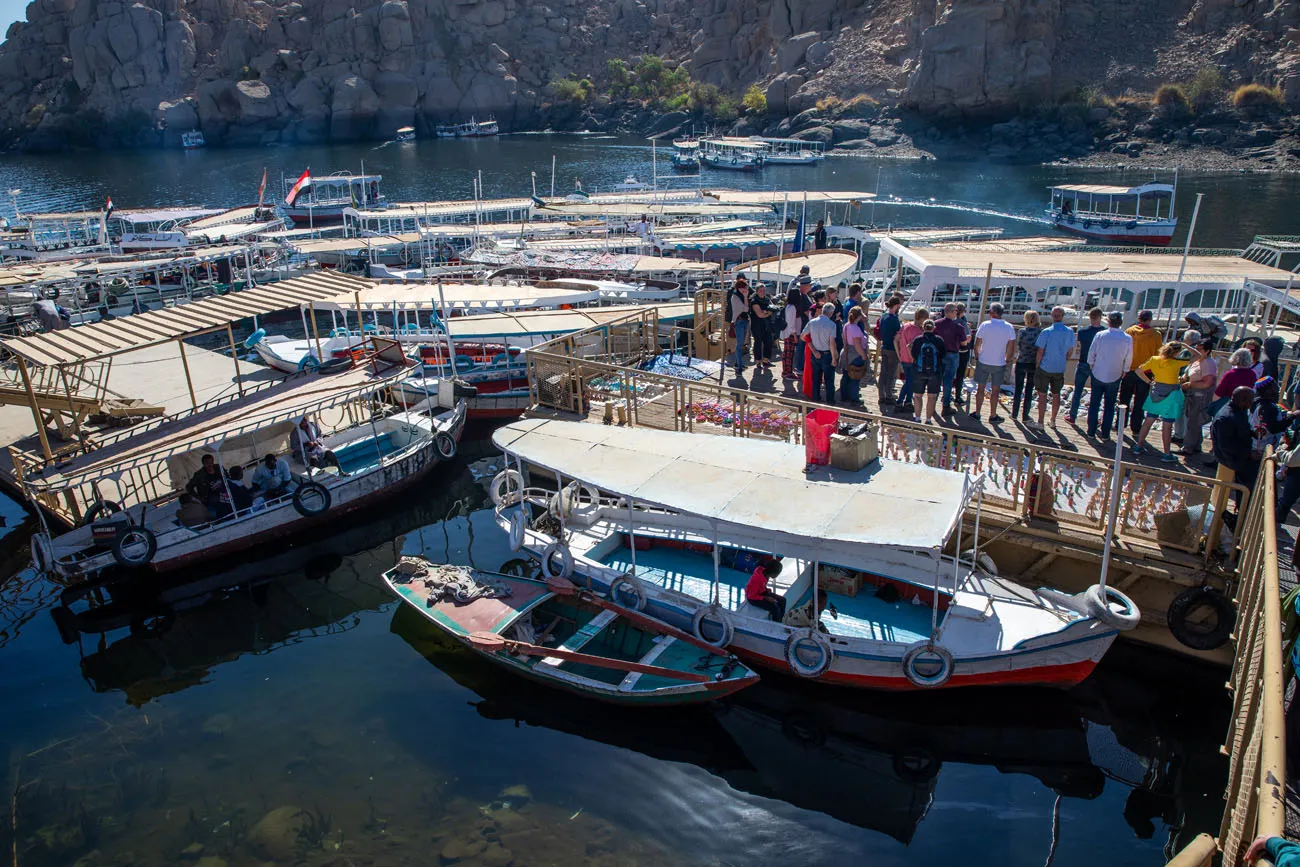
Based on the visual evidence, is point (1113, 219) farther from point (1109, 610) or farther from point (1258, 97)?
point (1258, 97)

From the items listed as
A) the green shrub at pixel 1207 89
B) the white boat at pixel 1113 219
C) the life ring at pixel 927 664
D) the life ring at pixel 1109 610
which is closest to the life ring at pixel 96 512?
the life ring at pixel 927 664

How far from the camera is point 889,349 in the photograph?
1698cm

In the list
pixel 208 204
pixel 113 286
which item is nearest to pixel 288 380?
pixel 113 286

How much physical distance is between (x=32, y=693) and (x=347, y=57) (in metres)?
133

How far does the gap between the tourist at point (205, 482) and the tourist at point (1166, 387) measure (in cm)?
1741

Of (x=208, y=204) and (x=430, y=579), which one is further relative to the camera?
(x=208, y=204)

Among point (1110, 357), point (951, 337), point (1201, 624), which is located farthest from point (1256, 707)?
point (951, 337)

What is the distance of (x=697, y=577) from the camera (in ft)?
47.1

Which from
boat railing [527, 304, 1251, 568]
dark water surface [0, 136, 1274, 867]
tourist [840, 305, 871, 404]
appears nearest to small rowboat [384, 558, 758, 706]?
dark water surface [0, 136, 1274, 867]

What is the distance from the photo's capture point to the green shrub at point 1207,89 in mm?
88000

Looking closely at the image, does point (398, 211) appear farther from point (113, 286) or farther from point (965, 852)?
point (965, 852)

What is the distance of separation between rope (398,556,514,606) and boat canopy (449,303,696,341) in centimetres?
873

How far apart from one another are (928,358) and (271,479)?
13743 millimetres

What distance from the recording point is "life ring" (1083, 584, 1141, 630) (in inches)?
446
